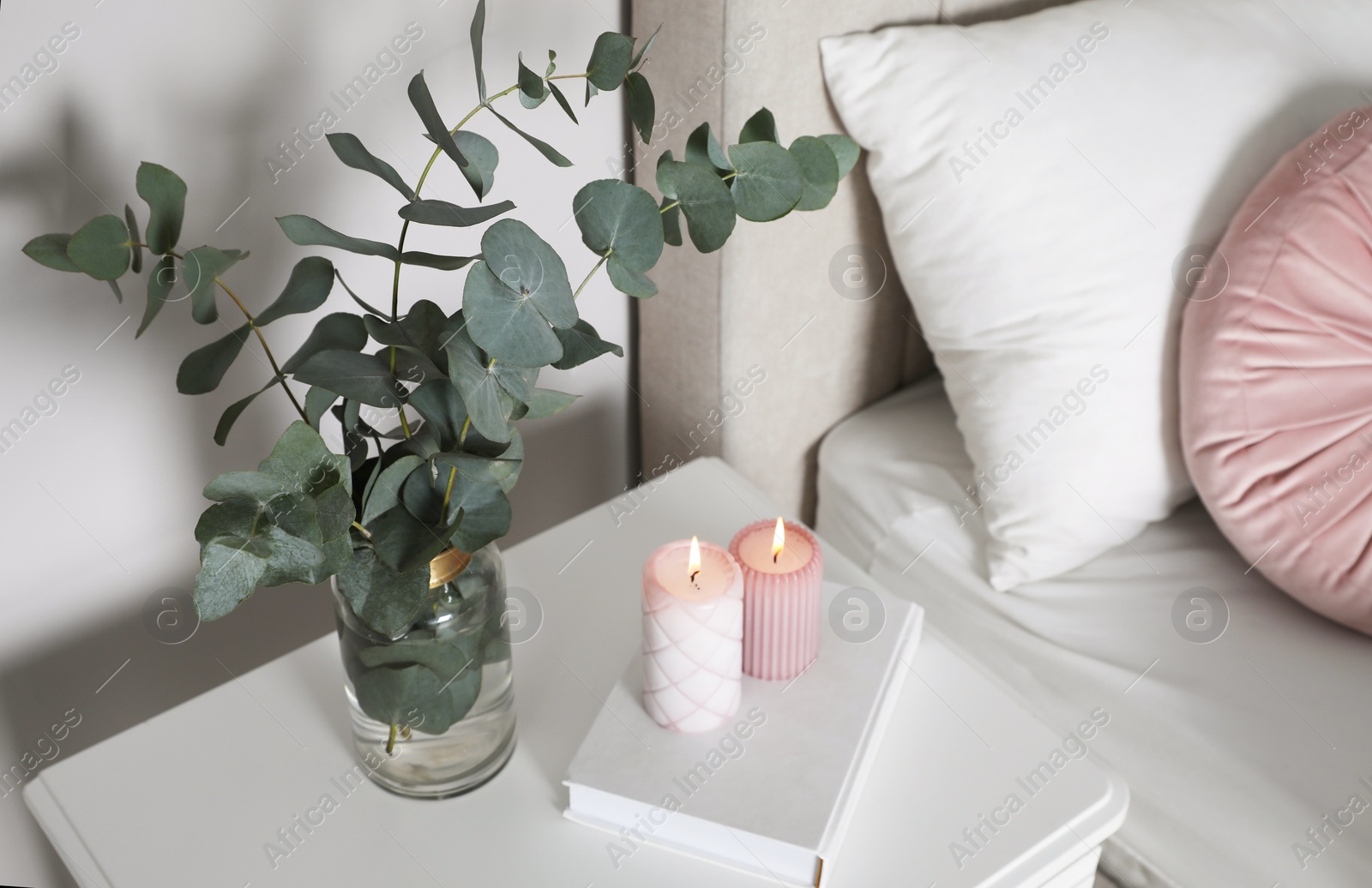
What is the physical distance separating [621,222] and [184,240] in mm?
398

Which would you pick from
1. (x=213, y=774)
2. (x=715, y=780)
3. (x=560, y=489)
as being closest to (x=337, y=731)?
(x=213, y=774)

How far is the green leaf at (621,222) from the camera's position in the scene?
1.65ft

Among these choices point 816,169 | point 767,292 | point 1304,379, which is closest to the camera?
point 816,169

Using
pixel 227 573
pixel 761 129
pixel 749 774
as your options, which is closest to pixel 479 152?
pixel 761 129

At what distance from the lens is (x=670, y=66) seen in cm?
89

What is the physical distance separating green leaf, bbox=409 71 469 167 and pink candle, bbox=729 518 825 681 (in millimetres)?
314

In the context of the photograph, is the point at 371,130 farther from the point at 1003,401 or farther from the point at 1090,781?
the point at 1090,781

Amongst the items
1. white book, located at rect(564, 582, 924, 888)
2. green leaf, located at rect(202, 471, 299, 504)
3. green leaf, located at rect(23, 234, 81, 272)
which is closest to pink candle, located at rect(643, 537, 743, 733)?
white book, located at rect(564, 582, 924, 888)

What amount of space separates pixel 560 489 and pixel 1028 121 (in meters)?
0.57

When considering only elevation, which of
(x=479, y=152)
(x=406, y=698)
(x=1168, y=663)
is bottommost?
(x=1168, y=663)

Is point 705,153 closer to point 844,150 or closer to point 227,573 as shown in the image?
point 844,150

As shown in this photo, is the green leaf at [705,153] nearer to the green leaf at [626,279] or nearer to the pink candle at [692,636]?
the green leaf at [626,279]

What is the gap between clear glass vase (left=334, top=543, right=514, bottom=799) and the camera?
22.5 inches

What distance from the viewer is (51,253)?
0.49 m
